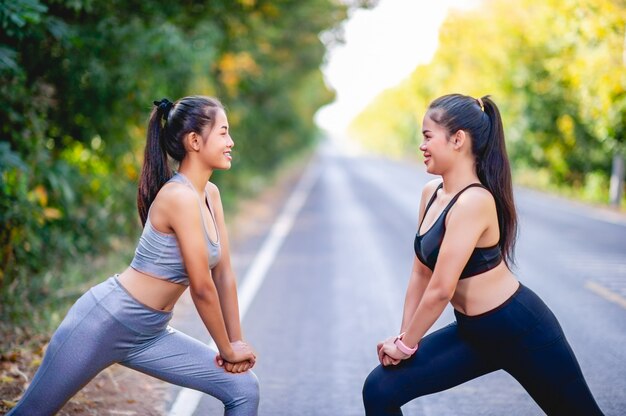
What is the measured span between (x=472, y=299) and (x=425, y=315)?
230 millimetres

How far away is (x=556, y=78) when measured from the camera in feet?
88.0

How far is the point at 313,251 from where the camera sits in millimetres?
11633

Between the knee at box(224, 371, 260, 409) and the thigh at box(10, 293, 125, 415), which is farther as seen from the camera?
the knee at box(224, 371, 260, 409)

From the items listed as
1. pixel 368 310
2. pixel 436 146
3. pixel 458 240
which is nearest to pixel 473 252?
pixel 458 240

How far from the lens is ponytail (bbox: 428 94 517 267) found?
2943 millimetres

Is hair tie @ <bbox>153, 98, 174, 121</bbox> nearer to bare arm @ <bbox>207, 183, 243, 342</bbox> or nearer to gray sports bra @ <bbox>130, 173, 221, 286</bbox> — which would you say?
gray sports bra @ <bbox>130, 173, 221, 286</bbox>

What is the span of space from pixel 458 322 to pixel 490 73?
1251 inches

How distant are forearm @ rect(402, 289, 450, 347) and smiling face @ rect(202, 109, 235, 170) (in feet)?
3.52

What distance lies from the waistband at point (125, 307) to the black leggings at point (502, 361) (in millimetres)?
1038

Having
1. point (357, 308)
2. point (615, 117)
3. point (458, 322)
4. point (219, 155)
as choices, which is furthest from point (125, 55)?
point (615, 117)

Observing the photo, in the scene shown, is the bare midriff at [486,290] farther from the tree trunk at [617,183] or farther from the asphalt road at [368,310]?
the tree trunk at [617,183]

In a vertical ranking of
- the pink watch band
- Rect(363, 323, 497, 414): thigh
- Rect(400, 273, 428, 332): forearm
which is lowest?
Rect(363, 323, 497, 414): thigh

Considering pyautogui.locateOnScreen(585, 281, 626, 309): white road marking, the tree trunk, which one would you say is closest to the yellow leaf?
pyautogui.locateOnScreen(585, 281, 626, 309): white road marking

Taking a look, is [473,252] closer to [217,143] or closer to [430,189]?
[430,189]
